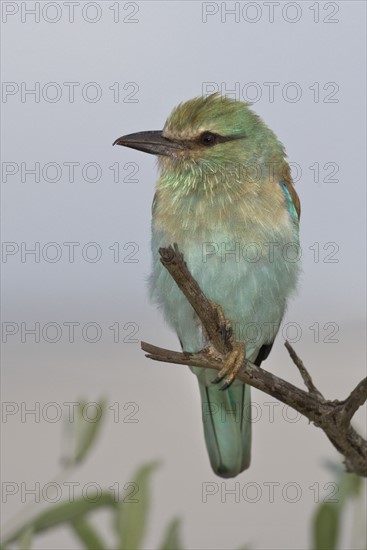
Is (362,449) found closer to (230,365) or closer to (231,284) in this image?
(230,365)

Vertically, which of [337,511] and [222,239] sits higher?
[222,239]

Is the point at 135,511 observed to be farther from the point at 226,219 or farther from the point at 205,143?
the point at 205,143

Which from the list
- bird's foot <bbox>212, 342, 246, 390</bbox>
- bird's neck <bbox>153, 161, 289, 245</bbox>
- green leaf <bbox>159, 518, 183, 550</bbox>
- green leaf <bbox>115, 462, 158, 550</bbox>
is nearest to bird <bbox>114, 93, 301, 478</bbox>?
bird's neck <bbox>153, 161, 289, 245</bbox>

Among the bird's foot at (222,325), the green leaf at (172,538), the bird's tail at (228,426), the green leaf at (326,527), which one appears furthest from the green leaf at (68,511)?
the bird's tail at (228,426)

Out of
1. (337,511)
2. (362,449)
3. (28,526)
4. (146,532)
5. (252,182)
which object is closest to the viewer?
(28,526)

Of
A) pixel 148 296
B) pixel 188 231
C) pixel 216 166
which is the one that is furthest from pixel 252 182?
pixel 148 296

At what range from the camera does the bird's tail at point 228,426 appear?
2.82m

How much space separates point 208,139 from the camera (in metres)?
2.63

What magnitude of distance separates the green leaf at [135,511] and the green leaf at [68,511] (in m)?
0.04

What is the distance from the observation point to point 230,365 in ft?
7.03

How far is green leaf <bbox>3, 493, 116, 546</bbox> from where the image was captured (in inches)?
57.9

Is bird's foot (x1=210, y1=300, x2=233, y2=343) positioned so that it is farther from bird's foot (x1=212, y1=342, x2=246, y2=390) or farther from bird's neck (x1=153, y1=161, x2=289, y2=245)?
bird's neck (x1=153, y1=161, x2=289, y2=245)

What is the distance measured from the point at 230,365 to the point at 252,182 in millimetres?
711

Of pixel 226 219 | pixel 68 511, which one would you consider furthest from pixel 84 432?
pixel 226 219
